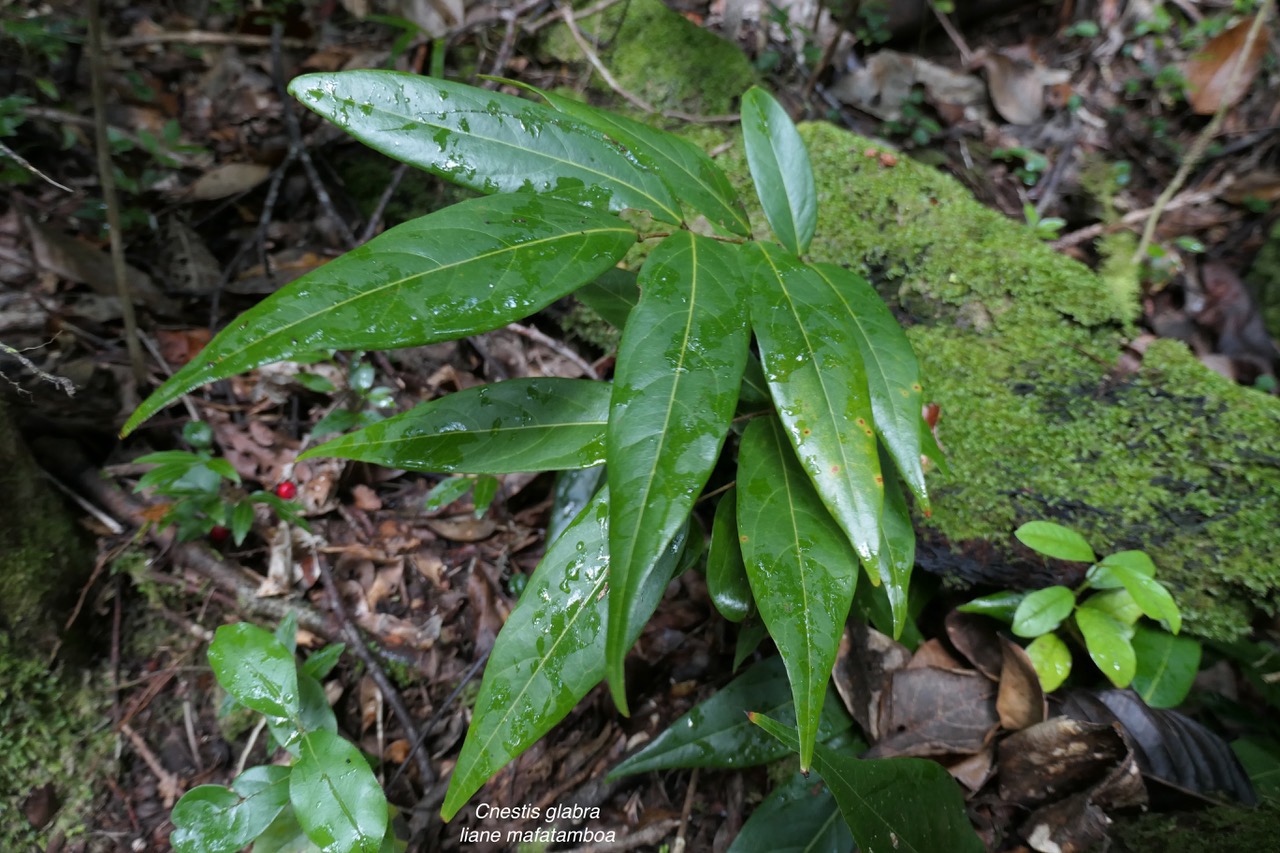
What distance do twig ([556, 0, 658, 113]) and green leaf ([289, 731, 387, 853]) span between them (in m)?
2.61

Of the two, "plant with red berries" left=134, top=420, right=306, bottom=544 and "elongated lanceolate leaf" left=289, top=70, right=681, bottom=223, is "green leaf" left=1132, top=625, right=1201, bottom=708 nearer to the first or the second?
"elongated lanceolate leaf" left=289, top=70, right=681, bottom=223

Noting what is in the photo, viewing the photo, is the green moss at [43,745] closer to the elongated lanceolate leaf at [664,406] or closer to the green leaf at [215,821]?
the green leaf at [215,821]

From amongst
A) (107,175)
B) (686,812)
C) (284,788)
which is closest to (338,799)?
(284,788)

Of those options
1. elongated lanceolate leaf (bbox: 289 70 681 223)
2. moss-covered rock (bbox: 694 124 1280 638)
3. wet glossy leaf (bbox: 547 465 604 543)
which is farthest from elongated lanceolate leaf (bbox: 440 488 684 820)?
moss-covered rock (bbox: 694 124 1280 638)

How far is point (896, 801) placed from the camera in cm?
118

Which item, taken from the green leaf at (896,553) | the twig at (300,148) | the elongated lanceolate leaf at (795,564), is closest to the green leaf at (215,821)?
the elongated lanceolate leaf at (795,564)

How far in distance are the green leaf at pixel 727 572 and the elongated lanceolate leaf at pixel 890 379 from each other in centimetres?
31

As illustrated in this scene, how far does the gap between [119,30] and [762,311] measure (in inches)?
157

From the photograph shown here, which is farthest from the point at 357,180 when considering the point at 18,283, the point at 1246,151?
the point at 1246,151

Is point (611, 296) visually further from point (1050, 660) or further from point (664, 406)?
point (1050, 660)

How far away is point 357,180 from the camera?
2748 mm

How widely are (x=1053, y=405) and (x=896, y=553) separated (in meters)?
1.11

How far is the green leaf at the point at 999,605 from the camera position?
5.10 feet

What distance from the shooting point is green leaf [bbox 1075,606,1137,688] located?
1423 millimetres
